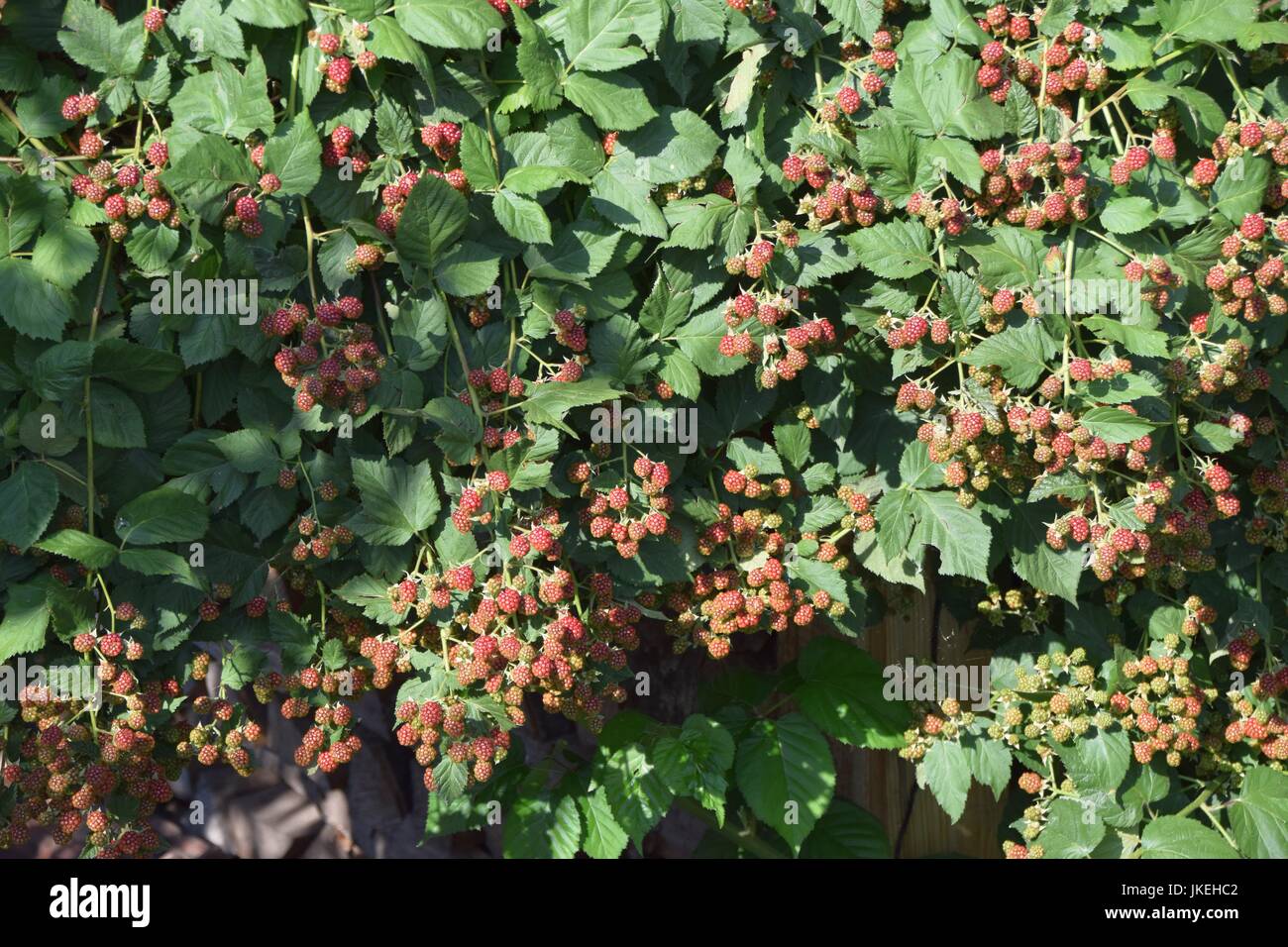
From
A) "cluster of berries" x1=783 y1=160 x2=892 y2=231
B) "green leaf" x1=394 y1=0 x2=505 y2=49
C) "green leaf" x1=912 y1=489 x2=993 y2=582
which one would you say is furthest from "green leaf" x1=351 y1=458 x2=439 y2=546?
"green leaf" x1=912 y1=489 x2=993 y2=582

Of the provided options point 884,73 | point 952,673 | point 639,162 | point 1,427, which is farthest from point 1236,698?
point 1,427

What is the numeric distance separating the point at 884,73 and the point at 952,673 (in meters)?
1.41

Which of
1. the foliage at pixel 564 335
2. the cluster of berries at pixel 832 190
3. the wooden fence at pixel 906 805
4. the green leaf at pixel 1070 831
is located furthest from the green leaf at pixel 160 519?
the green leaf at pixel 1070 831

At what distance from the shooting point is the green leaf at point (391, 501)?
2.26 m

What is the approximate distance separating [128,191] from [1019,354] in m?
1.63

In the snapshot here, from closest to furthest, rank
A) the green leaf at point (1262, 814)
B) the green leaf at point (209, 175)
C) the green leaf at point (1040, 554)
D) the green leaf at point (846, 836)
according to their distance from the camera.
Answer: the green leaf at point (209, 175), the green leaf at point (1040, 554), the green leaf at point (1262, 814), the green leaf at point (846, 836)

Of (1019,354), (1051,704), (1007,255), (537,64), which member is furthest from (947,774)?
→ (537,64)

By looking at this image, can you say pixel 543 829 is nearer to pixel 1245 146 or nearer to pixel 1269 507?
pixel 1269 507

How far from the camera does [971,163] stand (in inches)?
91.6

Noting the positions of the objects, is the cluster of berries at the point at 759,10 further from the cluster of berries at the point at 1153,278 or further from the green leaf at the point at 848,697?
the green leaf at the point at 848,697

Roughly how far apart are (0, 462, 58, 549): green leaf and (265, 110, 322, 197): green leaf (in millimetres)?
657

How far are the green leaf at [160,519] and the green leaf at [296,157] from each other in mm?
584

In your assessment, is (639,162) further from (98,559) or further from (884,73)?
(98,559)
